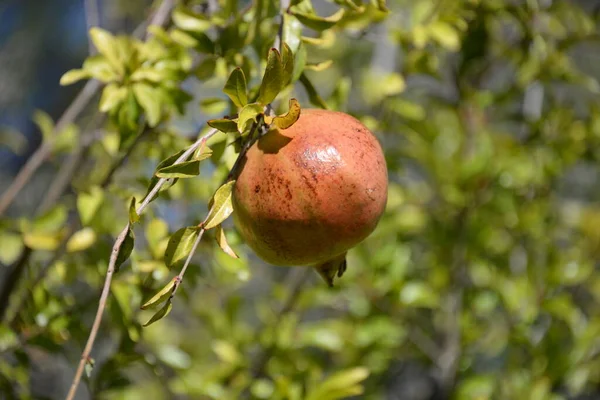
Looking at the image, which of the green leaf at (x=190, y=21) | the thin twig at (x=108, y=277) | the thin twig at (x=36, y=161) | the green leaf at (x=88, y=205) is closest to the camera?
the thin twig at (x=108, y=277)

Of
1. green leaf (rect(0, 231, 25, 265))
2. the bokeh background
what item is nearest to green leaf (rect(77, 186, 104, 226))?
the bokeh background

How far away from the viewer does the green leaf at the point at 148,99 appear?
0.88 metres

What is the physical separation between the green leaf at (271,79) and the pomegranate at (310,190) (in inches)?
1.4

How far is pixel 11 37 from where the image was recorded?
2967 mm

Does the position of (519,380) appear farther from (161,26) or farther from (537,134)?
(161,26)

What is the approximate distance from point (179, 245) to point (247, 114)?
0.46 feet

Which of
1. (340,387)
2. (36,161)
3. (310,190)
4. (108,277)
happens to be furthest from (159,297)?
(36,161)

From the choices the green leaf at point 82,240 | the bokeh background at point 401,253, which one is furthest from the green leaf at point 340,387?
the green leaf at point 82,240

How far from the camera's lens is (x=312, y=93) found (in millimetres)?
820

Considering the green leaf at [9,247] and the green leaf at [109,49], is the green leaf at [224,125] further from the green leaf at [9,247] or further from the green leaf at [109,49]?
the green leaf at [9,247]

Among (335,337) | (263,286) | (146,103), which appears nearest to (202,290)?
(263,286)

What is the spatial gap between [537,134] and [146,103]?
0.99 m

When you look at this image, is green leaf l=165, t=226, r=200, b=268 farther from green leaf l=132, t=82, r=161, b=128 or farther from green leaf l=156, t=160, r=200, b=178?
green leaf l=132, t=82, r=161, b=128

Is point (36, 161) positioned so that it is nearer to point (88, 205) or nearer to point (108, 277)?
point (88, 205)
